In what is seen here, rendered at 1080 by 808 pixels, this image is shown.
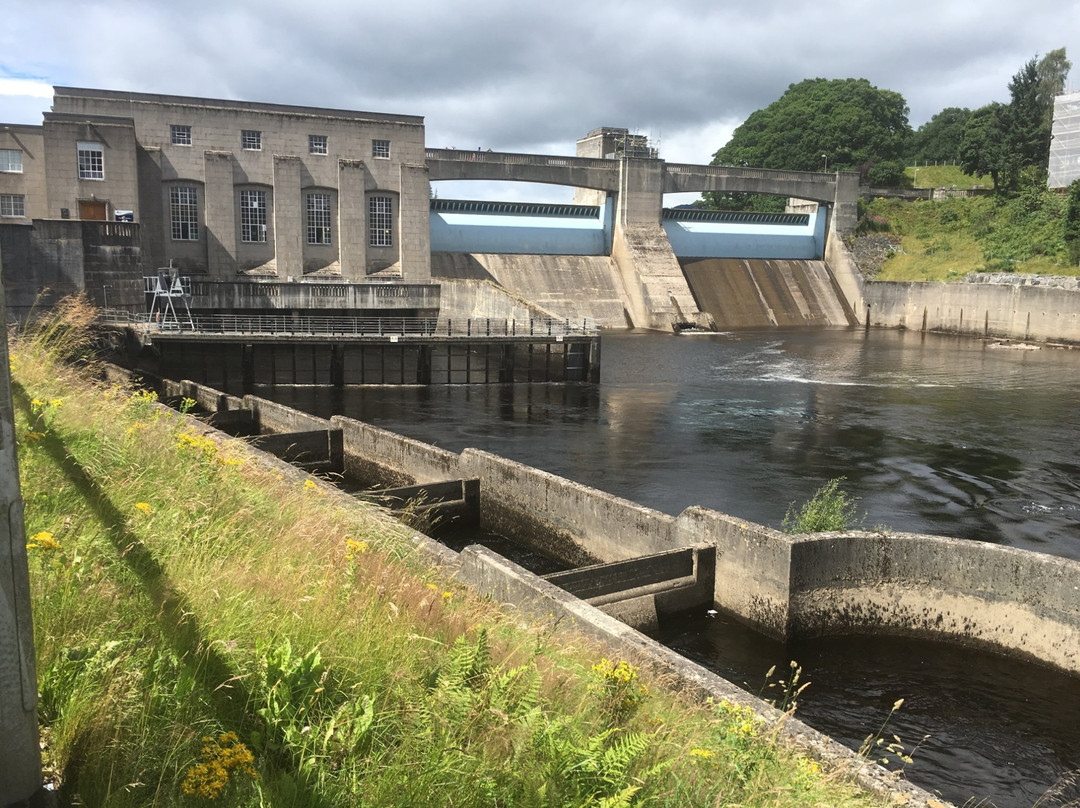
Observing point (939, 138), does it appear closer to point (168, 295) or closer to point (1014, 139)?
point (1014, 139)

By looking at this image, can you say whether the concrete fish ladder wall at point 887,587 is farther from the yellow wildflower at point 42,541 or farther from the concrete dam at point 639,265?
the concrete dam at point 639,265

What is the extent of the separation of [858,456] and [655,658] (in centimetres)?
1595

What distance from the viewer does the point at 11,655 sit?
2.31 meters

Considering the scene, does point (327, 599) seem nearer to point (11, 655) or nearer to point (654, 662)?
point (11, 655)

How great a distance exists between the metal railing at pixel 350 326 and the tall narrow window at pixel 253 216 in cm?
647

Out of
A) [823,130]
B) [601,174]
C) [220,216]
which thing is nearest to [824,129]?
[823,130]

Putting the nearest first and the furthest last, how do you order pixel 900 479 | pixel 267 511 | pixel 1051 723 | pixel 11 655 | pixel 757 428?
1. pixel 11 655
2. pixel 267 511
3. pixel 1051 723
4. pixel 900 479
5. pixel 757 428

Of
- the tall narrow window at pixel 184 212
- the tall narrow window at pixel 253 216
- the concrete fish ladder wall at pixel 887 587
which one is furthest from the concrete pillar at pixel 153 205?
the concrete fish ladder wall at pixel 887 587

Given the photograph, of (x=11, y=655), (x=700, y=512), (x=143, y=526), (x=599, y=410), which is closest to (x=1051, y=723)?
(x=700, y=512)

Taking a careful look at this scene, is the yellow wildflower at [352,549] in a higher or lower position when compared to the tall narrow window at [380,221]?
lower

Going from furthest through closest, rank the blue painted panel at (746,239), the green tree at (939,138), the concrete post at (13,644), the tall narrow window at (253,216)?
the green tree at (939,138) → the blue painted panel at (746,239) → the tall narrow window at (253,216) → the concrete post at (13,644)

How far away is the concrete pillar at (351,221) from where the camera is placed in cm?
4609

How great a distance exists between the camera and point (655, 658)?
7109 millimetres

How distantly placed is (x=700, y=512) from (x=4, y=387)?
10.1 meters
